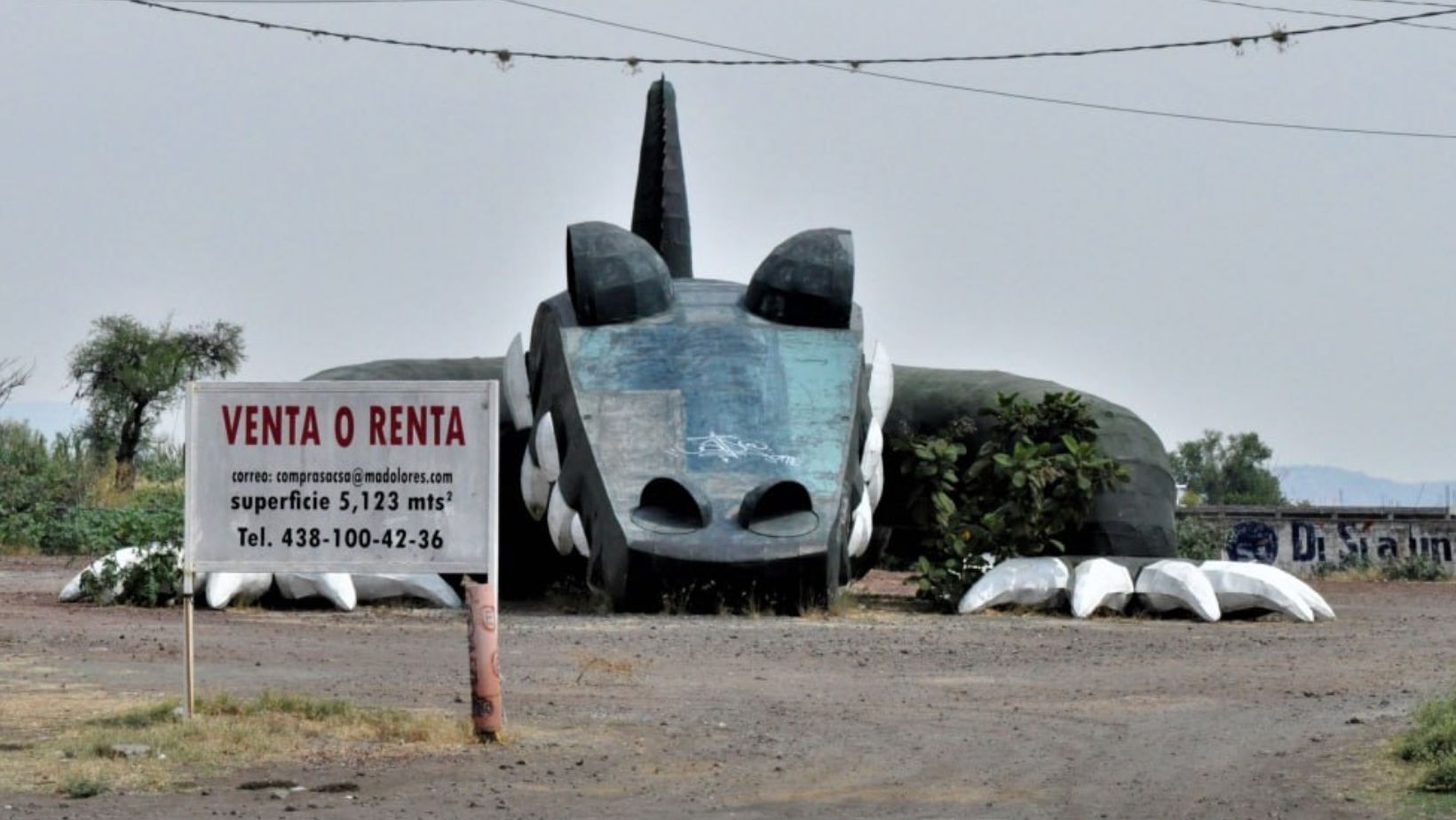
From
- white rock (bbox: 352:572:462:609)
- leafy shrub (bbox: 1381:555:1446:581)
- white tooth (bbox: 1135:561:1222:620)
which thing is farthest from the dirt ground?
leafy shrub (bbox: 1381:555:1446:581)

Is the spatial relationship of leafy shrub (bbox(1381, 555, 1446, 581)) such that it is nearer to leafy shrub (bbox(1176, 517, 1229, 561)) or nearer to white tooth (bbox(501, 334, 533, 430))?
leafy shrub (bbox(1176, 517, 1229, 561))

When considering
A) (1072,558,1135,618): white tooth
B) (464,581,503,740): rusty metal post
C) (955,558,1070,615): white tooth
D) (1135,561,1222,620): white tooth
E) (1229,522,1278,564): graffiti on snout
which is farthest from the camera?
(1229,522,1278,564): graffiti on snout

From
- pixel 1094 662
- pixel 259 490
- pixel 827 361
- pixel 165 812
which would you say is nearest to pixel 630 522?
pixel 827 361

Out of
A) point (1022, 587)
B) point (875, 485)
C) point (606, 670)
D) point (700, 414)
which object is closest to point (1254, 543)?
point (875, 485)

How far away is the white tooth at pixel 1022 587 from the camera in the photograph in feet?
82.9

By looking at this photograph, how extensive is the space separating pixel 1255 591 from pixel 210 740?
13.9 meters

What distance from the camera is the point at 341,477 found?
1484 centimetres

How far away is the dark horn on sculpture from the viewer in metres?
31.0

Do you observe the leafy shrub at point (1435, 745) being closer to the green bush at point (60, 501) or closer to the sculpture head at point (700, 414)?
the sculpture head at point (700, 414)

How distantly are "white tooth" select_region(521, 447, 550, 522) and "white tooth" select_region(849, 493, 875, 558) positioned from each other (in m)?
3.26

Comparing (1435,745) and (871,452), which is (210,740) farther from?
(871,452)

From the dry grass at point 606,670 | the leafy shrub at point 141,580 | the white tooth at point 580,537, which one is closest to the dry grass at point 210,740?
the dry grass at point 606,670

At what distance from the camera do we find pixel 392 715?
14.1 metres

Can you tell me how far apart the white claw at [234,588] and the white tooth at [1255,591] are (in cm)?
947
